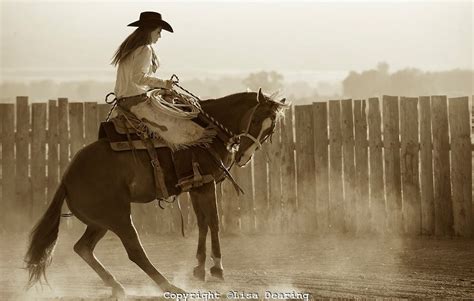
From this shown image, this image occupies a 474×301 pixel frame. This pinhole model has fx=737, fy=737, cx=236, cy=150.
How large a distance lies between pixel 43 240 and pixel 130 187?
38.7 inches

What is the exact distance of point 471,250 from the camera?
9.86m

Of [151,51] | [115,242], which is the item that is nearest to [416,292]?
[151,51]

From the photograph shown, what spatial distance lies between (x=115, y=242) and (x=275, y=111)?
4.88 meters

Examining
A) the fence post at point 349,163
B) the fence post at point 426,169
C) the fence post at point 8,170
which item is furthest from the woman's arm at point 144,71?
the fence post at point 8,170

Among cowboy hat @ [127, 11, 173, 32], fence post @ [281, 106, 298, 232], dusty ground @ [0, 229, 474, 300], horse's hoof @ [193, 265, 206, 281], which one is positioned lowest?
dusty ground @ [0, 229, 474, 300]

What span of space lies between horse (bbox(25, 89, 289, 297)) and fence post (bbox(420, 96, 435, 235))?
3.78m

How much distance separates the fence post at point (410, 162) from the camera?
10.9m

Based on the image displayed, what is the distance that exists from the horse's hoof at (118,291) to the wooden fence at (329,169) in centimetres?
404

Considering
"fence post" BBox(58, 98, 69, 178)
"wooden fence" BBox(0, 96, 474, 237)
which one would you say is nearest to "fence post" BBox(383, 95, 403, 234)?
"wooden fence" BBox(0, 96, 474, 237)

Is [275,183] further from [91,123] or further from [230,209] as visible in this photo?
[91,123]

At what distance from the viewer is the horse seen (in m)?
7.13

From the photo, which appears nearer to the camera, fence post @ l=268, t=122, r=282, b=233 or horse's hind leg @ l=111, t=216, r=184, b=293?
horse's hind leg @ l=111, t=216, r=184, b=293

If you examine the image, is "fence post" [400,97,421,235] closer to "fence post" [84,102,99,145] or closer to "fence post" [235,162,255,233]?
"fence post" [235,162,255,233]

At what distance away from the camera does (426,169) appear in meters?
10.9
